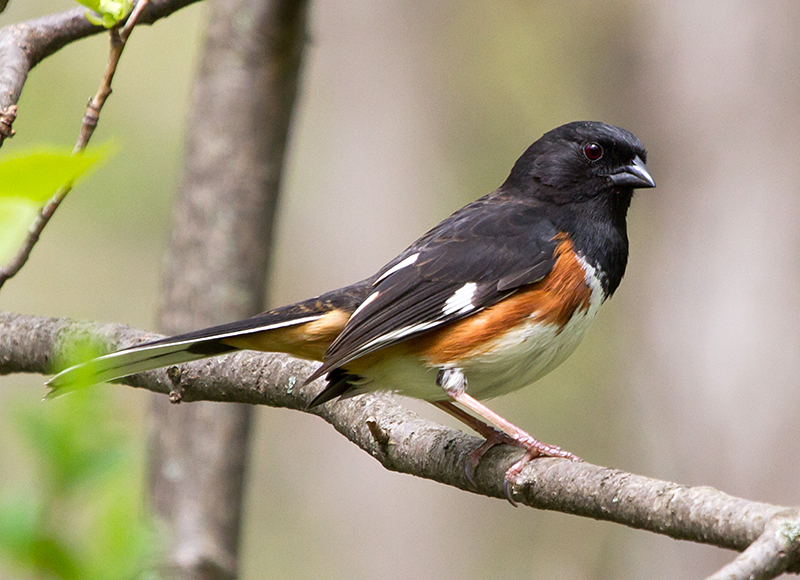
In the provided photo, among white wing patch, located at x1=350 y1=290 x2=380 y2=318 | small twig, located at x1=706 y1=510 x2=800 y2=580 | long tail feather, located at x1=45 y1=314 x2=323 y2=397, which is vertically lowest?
small twig, located at x1=706 y1=510 x2=800 y2=580

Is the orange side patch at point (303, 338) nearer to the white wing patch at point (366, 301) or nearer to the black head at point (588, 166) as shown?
the white wing patch at point (366, 301)

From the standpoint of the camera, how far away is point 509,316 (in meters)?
3.00

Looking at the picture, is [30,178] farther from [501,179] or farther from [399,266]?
[501,179]

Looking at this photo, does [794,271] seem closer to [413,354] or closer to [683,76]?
[683,76]

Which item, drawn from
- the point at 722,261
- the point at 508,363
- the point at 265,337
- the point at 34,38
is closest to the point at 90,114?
the point at 34,38

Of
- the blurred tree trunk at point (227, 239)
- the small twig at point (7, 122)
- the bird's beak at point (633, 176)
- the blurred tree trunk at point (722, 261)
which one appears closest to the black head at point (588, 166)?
the bird's beak at point (633, 176)

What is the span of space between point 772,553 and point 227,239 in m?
3.15

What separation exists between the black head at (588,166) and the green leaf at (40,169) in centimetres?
299

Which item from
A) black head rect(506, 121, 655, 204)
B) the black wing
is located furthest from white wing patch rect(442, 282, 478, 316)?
black head rect(506, 121, 655, 204)

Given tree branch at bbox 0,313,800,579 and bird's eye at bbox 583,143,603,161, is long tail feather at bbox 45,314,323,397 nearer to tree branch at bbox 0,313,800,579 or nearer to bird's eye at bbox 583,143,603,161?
tree branch at bbox 0,313,800,579

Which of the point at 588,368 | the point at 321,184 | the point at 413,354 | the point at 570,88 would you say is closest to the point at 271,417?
the point at 321,184

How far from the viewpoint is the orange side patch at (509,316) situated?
2.99 meters

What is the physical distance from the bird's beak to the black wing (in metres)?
0.35

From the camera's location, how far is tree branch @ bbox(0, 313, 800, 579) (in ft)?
5.47
